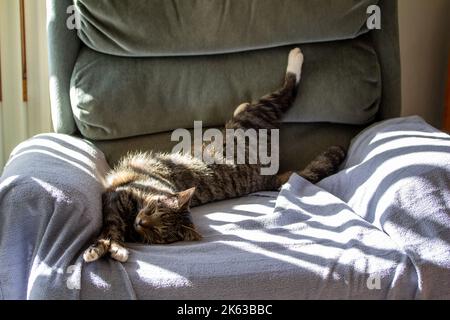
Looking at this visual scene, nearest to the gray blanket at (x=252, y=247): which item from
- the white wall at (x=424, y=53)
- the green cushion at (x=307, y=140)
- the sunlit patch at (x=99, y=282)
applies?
the sunlit patch at (x=99, y=282)

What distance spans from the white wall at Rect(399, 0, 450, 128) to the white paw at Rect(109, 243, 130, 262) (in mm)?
1822

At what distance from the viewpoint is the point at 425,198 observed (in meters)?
1.41

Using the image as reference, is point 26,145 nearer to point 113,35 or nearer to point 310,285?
point 113,35

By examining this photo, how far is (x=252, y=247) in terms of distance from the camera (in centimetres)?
140

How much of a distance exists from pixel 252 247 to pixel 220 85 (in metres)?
0.80

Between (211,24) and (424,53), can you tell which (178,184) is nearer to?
(211,24)

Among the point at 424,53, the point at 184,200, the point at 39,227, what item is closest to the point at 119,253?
the point at 39,227

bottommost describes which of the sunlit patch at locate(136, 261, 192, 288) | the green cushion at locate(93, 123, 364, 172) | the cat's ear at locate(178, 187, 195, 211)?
the sunlit patch at locate(136, 261, 192, 288)

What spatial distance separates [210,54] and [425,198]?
0.98m

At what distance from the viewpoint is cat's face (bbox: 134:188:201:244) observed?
153cm

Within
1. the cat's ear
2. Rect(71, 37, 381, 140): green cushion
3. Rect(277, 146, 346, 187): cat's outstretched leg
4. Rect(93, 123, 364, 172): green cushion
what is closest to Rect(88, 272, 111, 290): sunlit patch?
the cat's ear

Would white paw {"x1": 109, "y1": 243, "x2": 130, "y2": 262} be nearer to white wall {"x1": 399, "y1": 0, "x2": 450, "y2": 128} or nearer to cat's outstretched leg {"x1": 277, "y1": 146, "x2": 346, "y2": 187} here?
cat's outstretched leg {"x1": 277, "y1": 146, "x2": 346, "y2": 187}

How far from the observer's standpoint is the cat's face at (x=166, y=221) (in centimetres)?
153
